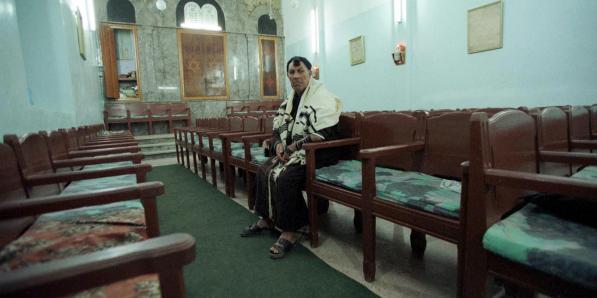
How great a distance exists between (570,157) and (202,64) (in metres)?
9.61

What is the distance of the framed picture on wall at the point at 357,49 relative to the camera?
6.69m

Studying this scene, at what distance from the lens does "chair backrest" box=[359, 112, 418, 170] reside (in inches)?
68.4

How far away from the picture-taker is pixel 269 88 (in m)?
10.6

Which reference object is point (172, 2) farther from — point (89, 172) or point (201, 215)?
point (89, 172)

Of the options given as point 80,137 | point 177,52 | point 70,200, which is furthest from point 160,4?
point 70,200

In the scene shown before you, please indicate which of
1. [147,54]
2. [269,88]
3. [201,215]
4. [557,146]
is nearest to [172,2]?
[147,54]

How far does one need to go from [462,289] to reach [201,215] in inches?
79.4

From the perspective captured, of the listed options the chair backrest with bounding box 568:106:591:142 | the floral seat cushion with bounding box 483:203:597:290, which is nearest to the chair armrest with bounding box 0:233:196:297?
the floral seat cushion with bounding box 483:203:597:290

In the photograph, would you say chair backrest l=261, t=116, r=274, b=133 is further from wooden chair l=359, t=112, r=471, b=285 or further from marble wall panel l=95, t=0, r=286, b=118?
marble wall panel l=95, t=0, r=286, b=118

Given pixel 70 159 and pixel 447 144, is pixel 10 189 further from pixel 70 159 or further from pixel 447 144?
pixel 447 144

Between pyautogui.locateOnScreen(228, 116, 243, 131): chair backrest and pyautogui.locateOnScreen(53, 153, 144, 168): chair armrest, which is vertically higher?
pyautogui.locateOnScreen(228, 116, 243, 131): chair backrest

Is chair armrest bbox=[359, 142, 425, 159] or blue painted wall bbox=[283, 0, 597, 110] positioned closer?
chair armrest bbox=[359, 142, 425, 159]

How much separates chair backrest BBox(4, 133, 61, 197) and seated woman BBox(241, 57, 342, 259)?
1.12 meters

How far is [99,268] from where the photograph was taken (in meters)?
0.45
